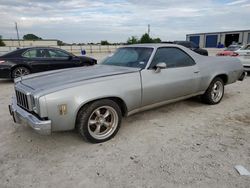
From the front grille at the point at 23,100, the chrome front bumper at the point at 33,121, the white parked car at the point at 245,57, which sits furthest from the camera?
the white parked car at the point at 245,57

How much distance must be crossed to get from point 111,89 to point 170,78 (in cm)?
130

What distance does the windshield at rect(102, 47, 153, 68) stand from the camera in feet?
12.2

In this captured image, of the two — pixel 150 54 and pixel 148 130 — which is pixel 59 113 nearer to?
pixel 148 130

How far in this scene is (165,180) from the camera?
91.8 inches

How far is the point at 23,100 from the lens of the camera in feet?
9.91

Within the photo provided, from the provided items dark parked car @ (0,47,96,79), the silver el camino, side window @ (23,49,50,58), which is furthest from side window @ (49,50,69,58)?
the silver el camino

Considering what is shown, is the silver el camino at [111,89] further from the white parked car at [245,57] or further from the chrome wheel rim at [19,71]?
the chrome wheel rim at [19,71]

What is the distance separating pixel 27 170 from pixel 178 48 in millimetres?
3413

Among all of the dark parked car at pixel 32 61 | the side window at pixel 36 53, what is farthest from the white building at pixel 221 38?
the side window at pixel 36 53

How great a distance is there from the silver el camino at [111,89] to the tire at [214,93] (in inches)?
1.3

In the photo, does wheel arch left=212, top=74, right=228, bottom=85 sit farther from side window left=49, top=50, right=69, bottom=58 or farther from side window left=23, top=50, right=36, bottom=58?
side window left=23, top=50, right=36, bottom=58

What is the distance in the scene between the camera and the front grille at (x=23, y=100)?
2.86 meters

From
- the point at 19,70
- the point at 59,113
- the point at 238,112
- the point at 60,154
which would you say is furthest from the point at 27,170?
the point at 19,70

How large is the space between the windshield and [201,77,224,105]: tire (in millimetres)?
1815
